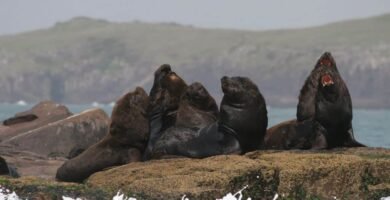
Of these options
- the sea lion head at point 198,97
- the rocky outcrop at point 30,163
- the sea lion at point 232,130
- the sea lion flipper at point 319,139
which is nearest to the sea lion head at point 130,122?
the sea lion at point 232,130

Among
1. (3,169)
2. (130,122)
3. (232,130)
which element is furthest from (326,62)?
(3,169)

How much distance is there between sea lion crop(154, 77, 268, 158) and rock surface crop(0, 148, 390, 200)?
4.63ft

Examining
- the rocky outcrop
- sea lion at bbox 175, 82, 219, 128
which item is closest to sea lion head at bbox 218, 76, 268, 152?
sea lion at bbox 175, 82, 219, 128

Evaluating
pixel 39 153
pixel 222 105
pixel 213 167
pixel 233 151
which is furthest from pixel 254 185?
pixel 39 153

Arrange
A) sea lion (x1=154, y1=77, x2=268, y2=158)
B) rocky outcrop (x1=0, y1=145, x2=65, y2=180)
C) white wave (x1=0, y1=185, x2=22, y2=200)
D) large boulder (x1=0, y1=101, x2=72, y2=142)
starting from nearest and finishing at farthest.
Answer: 1. white wave (x1=0, y1=185, x2=22, y2=200)
2. sea lion (x1=154, y1=77, x2=268, y2=158)
3. rocky outcrop (x1=0, y1=145, x2=65, y2=180)
4. large boulder (x1=0, y1=101, x2=72, y2=142)

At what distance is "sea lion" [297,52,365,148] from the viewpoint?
1595 cm

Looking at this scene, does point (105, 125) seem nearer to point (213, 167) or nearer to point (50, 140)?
point (50, 140)

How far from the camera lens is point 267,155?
46.0 ft

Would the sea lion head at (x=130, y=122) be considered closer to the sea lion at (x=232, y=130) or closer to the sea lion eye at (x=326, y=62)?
the sea lion at (x=232, y=130)

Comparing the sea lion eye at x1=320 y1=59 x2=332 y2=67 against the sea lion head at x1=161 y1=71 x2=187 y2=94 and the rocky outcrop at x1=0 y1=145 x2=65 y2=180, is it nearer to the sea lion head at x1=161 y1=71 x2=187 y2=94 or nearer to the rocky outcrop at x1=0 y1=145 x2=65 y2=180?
the sea lion head at x1=161 y1=71 x2=187 y2=94

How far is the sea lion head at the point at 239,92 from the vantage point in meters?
16.0

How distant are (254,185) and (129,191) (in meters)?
1.75

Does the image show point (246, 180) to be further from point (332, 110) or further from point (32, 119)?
point (32, 119)

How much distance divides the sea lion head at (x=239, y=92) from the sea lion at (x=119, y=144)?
1545 mm
